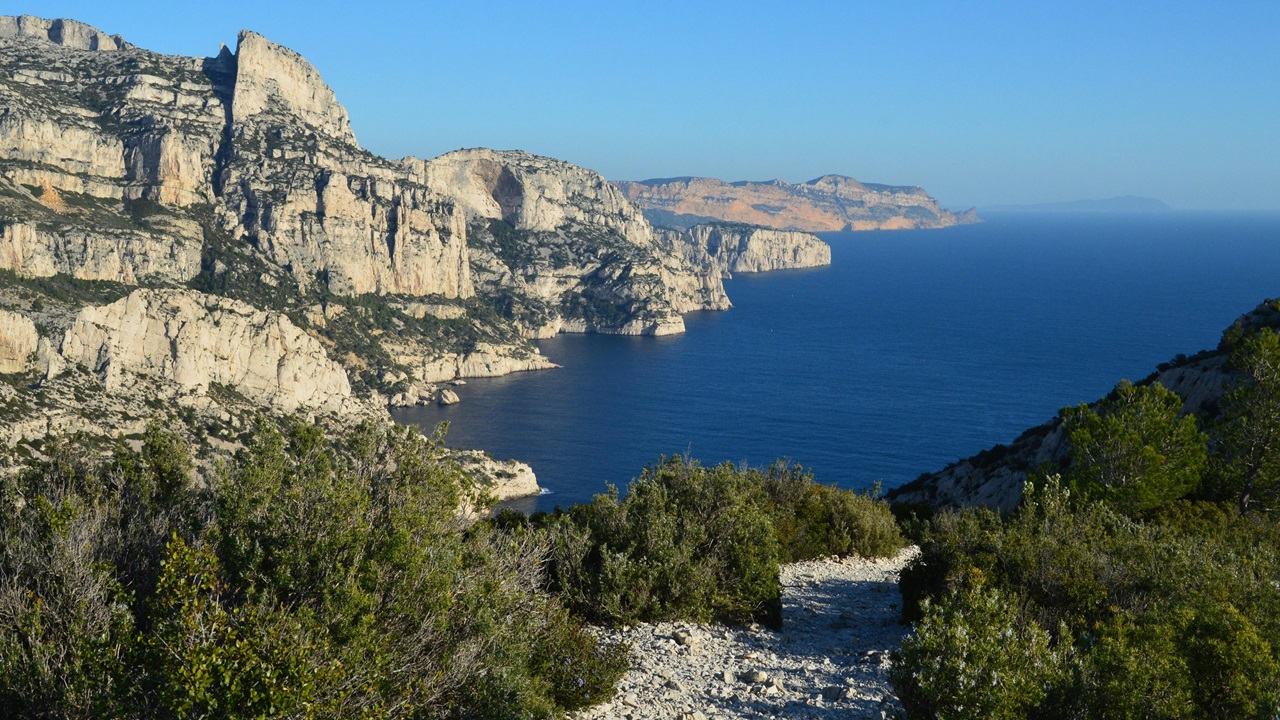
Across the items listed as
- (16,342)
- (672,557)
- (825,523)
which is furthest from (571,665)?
(16,342)

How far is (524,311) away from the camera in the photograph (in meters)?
175

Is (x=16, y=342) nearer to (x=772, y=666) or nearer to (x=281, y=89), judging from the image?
(x=772, y=666)

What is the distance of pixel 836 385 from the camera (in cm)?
12031

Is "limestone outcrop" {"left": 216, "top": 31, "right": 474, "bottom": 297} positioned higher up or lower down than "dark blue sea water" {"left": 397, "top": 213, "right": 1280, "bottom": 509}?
higher up

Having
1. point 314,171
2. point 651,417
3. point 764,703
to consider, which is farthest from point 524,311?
point 764,703

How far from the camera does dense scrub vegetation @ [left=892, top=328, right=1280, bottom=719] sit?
10.1 metres

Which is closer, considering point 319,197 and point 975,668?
point 975,668

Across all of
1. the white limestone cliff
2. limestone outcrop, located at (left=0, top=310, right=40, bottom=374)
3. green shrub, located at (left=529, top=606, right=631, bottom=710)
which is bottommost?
limestone outcrop, located at (left=0, top=310, right=40, bottom=374)

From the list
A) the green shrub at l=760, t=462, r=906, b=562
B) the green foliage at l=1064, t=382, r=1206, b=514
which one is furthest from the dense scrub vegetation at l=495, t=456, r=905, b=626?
the green foliage at l=1064, t=382, r=1206, b=514

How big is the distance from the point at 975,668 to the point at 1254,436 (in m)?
22.1

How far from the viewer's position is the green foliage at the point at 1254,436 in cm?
2647

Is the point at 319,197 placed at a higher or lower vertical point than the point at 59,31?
lower

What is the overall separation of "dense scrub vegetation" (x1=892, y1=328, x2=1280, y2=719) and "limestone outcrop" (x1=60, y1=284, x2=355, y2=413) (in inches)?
2778

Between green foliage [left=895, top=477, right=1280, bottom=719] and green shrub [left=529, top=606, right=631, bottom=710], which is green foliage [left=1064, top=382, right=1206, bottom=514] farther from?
green shrub [left=529, top=606, right=631, bottom=710]
